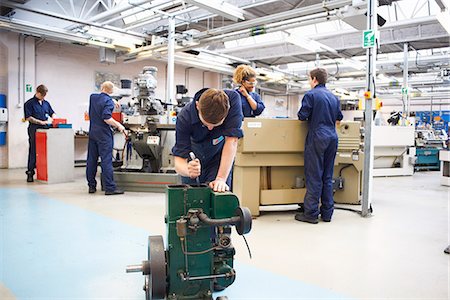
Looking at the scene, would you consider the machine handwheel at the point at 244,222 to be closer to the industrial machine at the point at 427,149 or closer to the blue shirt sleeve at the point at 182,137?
the blue shirt sleeve at the point at 182,137

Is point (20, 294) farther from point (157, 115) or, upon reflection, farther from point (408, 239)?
point (157, 115)

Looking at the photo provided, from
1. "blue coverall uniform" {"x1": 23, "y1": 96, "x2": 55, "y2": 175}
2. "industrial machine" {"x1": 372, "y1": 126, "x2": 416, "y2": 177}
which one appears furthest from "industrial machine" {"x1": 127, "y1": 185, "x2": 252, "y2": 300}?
"industrial machine" {"x1": 372, "y1": 126, "x2": 416, "y2": 177}

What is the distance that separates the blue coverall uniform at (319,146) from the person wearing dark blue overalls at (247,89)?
47 centimetres

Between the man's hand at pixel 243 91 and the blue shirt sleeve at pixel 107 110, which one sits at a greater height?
the man's hand at pixel 243 91

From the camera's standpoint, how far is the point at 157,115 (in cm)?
498

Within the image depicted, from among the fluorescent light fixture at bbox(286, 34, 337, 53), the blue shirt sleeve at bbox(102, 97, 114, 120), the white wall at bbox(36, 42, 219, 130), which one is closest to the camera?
the blue shirt sleeve at bbox(102, 97, 114, 120)

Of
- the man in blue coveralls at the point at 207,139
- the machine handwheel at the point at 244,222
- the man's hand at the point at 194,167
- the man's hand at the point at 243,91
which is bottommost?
the machine handwheel at the point at 244,222

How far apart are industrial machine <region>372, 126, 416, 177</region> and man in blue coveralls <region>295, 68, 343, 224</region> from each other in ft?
12.8

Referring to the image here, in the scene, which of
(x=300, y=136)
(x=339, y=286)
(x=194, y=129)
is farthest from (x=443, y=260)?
(x=194, y=129)

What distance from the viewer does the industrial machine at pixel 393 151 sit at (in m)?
7.09

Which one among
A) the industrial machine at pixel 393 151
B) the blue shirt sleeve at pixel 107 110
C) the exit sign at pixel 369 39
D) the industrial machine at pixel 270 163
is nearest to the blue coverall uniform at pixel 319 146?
the industrial machine at pixel 270 163

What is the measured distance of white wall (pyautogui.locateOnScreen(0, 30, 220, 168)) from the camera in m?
7.26

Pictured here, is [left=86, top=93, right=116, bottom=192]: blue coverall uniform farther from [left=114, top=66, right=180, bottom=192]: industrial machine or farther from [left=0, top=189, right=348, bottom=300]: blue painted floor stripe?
[left=0, top=189, right=348, bottom=300]: blue painted floor stripe

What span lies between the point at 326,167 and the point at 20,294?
2732mm
